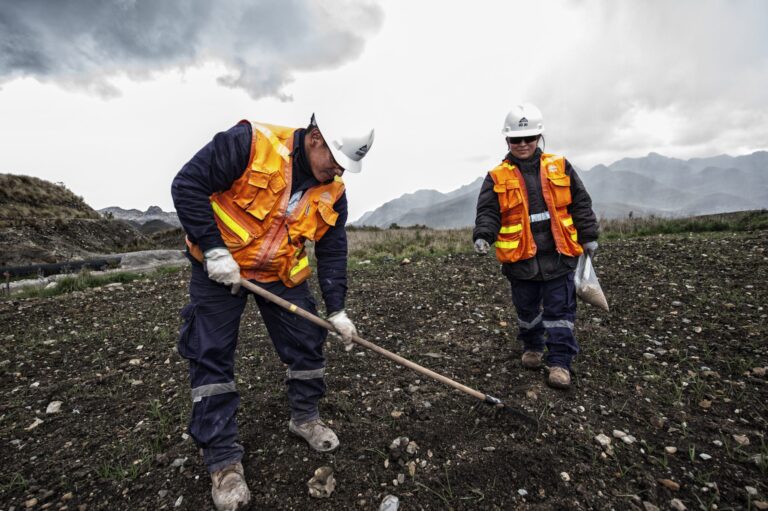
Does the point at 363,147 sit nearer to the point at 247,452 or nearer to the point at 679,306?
the point at 247,452

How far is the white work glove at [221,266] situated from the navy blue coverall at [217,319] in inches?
1.9

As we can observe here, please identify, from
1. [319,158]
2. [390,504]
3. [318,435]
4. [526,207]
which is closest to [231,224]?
[319,158]

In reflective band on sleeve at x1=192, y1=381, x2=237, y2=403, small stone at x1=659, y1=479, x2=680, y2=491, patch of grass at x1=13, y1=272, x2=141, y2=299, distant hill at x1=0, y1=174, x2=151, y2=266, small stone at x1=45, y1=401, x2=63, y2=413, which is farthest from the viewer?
distant hill at x1=0, y1=174, x2=151, y2=266

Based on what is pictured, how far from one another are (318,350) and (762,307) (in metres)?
4.86

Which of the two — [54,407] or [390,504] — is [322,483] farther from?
[54,407]

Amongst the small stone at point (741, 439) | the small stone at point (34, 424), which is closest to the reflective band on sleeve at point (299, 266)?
the small stone at point (34, 424)

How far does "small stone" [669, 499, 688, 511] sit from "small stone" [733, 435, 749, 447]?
74 cm

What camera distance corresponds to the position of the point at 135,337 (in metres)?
4.98

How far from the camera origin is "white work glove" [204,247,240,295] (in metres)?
2.21

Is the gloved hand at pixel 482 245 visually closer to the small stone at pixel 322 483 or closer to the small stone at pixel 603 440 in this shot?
the small stone at pixel 603 440

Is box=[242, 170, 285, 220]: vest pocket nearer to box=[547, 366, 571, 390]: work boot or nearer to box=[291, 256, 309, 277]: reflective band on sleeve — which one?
box=[291, 256, 309, 277]: reflective band on sleeve

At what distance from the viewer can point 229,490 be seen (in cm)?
215

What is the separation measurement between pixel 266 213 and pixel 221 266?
41 centimetres

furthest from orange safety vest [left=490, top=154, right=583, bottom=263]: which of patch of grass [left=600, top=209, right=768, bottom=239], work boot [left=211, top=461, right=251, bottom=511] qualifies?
patch of grass [left=600, top=209, right=768, bottom=239]
